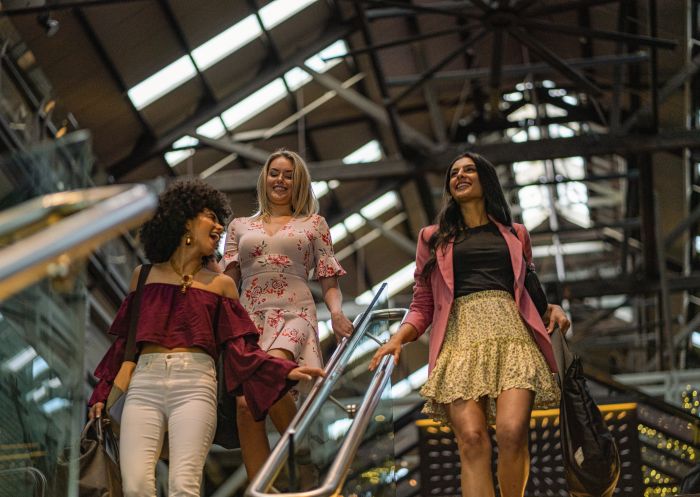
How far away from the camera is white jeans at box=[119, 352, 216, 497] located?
4402mm

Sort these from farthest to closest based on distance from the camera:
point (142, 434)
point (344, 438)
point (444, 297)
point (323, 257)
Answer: point (323, 257)
point (444, 297)
point (344, 438)
point (142, 434)

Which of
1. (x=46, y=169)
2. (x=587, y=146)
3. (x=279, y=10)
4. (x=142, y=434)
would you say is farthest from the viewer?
(x=279, y=10)

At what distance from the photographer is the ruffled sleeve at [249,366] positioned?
4.77 meters

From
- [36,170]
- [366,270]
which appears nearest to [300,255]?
[36,170]

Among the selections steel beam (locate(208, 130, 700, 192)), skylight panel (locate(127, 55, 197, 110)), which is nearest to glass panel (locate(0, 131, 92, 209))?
steel beam (locate(208, 130, 700, 192))

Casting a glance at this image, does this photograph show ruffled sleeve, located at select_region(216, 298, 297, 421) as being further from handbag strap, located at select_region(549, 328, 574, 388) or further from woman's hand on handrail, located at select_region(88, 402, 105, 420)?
handbag strap, located at select_region(549, 328, 574, 388)

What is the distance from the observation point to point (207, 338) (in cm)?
481

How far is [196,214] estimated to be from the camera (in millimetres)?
5176

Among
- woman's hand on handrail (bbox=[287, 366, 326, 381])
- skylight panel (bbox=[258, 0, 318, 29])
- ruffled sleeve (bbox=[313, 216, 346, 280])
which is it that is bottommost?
woman's hand on handrail (bbox=[287, 366, 326, 381])

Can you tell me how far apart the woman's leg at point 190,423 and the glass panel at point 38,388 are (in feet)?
3.12

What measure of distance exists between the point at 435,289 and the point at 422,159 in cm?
876

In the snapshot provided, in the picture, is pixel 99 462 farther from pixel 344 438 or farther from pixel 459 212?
pixel 459 212

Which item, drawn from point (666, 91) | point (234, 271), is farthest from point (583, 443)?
point (666, 91)

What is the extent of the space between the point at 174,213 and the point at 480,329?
1.49 meters
